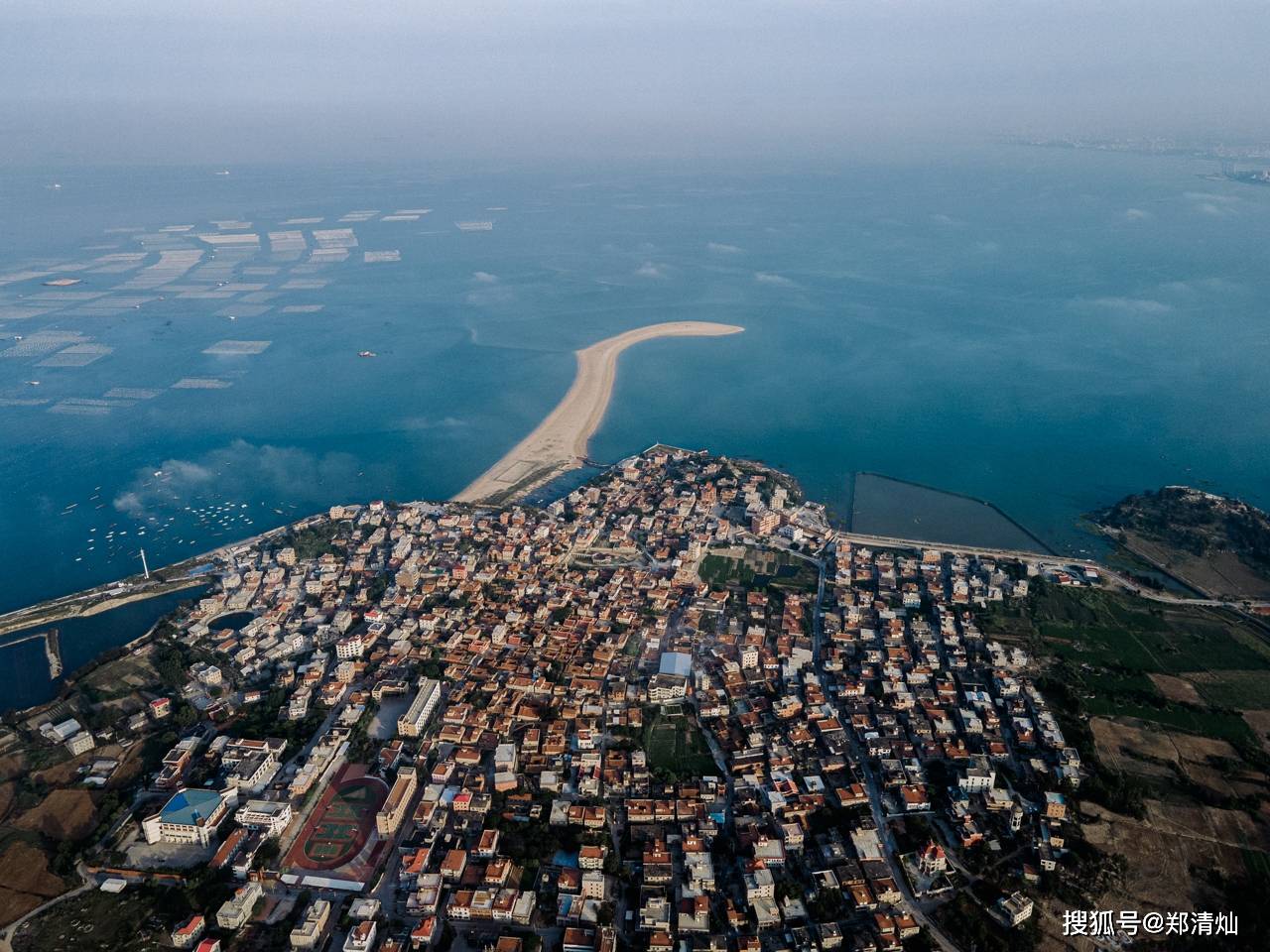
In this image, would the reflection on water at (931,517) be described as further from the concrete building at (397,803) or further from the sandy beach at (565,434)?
the concrete building at (397,803)

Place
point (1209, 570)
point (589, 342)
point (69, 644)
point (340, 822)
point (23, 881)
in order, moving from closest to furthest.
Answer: point (23, 881) → point (340, 822) → point (69, 644) → point (1209, 570) → point (589, 342)

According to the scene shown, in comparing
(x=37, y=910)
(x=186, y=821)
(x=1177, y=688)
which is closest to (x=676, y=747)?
(x=186, y=821)

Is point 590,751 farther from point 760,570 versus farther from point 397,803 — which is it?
point 760,570

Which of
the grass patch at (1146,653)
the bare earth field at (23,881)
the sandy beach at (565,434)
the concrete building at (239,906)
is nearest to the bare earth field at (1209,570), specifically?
the grass patch at (1146,653)

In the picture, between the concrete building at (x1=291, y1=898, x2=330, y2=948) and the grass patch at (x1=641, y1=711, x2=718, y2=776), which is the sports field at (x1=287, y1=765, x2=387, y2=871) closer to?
the concrete building at (x1=291, y1=898, x2=330, y2=948)

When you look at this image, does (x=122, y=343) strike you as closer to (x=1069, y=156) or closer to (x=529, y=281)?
(x=529, y=281)

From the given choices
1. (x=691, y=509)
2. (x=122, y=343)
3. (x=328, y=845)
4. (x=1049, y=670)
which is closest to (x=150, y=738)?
(x=328, y=845)

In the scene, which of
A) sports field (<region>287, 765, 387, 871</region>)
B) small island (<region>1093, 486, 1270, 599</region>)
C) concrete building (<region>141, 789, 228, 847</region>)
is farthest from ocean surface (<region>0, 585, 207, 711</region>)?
small island (<region>1093, 486, 1270, 599</region>)
